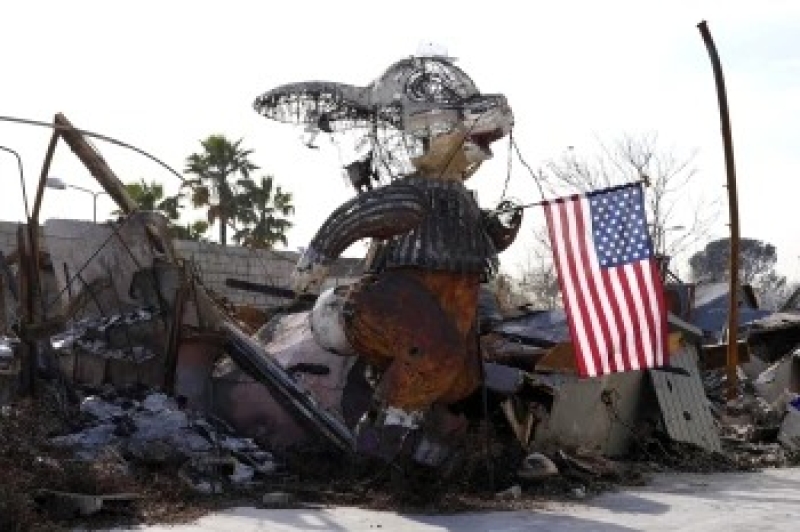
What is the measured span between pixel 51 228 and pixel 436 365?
5.41 meters

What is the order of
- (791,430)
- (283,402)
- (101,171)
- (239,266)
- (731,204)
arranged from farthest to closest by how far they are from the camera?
(239,266) → (731,204) → (791,430) → (101,171) → (283,402)

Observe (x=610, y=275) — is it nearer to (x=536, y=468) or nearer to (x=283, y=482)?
(x=536, y=468)

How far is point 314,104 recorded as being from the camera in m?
15.0

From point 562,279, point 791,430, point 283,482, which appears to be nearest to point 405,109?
point 562,279

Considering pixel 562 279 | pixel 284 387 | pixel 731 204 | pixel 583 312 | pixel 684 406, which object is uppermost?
pixel 731 204

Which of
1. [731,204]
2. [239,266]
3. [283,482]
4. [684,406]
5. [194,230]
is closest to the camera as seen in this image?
[283,482]

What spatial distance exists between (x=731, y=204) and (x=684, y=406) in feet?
14.4

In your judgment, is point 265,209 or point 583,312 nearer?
point 583,312

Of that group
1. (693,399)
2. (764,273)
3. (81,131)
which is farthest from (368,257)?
(764,273)

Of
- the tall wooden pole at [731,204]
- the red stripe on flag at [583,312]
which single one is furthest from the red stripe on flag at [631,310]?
the tall wooden pole at [731,204]

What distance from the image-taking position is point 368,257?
9523 millimetres

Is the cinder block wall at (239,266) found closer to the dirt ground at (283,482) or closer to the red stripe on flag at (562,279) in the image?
the dirt ground at (283,482)

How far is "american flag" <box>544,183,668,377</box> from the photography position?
33.2 feet

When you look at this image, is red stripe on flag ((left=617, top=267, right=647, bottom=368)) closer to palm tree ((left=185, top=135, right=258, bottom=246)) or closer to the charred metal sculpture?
the charred metal sculpture
